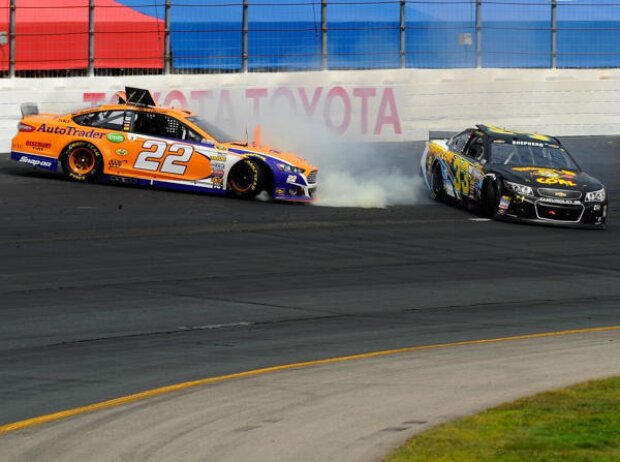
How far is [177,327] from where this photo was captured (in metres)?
11.2

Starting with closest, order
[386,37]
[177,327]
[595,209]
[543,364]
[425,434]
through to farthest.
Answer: [425,434]
[543,364]
[177,327]
[595,209]
[386,37]

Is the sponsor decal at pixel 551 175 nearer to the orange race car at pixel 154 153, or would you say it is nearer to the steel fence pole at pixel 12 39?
the orange race car at pixel 154 153

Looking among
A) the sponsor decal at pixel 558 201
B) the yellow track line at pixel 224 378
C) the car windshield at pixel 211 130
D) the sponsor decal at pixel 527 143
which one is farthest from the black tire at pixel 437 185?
the yellow track line at pixel 224 378

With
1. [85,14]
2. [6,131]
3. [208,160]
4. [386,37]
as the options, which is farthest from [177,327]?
[386,37]

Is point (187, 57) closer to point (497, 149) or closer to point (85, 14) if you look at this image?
point (85, 14)

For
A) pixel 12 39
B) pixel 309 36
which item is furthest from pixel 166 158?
pixel 309 36

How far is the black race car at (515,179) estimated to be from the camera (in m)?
18.2

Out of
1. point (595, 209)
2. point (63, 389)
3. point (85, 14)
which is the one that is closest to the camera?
point (63, 389)

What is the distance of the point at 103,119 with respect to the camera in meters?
20.0

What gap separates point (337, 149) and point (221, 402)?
17.6 m

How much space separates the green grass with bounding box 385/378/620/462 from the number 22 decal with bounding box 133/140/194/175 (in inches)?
460

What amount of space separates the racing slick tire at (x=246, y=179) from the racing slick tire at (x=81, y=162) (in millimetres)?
2153

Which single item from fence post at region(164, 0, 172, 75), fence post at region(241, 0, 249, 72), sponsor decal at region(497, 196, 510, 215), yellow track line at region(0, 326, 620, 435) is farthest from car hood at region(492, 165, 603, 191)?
fence post at region(164, 0, 172, 75)

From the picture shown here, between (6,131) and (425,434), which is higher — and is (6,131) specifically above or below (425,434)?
above
